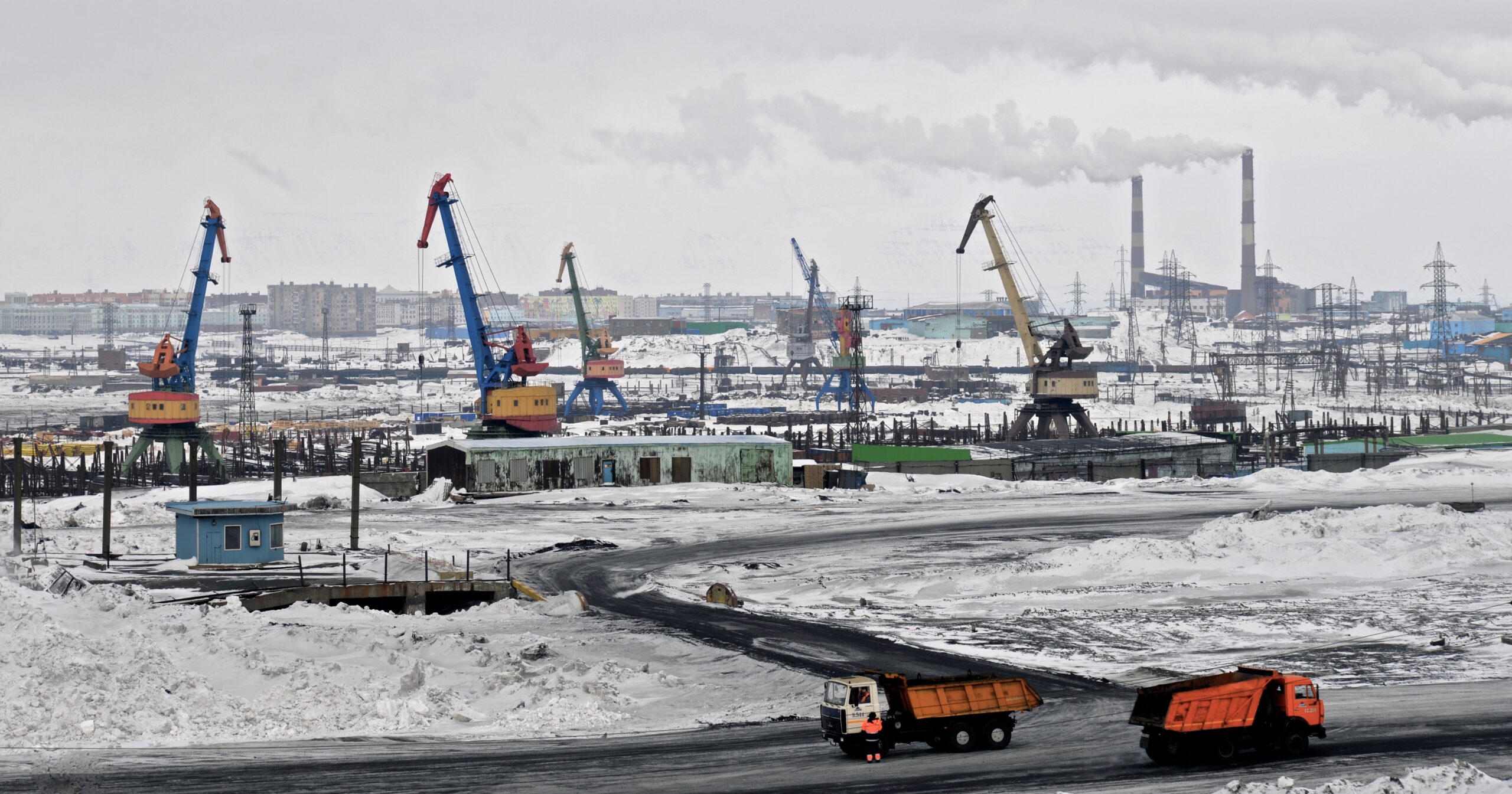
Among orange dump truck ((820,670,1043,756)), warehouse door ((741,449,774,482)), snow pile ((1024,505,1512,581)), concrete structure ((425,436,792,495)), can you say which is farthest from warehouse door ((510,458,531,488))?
orange dump truck ((820,670,1043,756))

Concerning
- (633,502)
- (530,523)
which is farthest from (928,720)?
(633,502)

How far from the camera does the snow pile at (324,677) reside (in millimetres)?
24312

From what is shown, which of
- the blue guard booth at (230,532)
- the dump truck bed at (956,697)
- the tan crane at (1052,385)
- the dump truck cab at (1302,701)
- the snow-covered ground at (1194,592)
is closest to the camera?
the dump truck cab at (1302,701)

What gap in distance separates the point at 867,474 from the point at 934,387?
409 feet

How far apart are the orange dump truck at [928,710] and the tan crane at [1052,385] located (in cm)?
8670

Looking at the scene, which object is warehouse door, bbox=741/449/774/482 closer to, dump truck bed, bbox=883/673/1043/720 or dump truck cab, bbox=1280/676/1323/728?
dump truck bed, bbox=883/673/1043/720

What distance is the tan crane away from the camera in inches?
4338

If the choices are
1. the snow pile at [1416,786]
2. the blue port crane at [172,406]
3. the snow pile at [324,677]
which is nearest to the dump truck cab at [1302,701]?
the snow pile at [1416,786]

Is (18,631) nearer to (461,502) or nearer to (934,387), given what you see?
(461,502)

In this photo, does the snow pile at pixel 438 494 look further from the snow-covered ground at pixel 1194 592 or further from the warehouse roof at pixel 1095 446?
the warehouse roof at pixel 1095 446

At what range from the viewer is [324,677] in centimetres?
2734

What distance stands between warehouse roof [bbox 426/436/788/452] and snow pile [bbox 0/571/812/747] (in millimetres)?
36071

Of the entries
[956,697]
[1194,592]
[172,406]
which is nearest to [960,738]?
[956,697]

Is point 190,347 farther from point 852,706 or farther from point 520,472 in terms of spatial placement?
point 852,706
